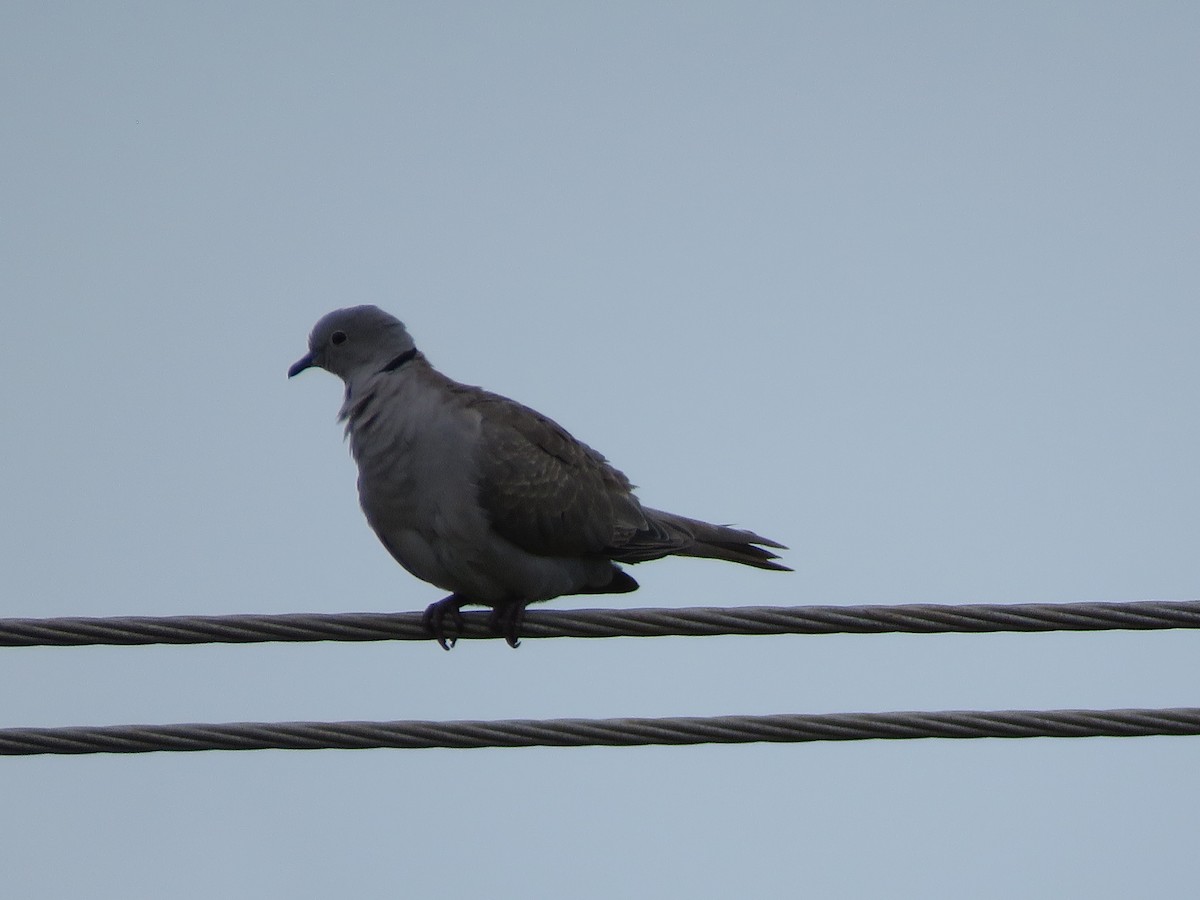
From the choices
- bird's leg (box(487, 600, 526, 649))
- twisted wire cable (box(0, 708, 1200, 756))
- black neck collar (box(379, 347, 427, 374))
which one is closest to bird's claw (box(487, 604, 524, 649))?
bird's leg (box(487, 600, 526, 649))

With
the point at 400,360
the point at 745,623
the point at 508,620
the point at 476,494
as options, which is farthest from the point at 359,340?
the point at 745,623

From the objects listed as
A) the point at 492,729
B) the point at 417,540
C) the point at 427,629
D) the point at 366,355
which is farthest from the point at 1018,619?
the point at 366,355

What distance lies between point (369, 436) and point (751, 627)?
1.77 m

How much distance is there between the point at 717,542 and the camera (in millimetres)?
5762

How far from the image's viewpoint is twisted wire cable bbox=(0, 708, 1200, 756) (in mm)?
3627

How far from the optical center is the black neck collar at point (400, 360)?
5.53m

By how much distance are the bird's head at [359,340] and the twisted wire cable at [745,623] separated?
1.74 meters

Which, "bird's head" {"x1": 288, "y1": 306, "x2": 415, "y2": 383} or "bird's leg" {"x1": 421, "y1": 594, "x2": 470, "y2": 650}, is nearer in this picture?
"bird's leg" {"x1": 421, "y1": 594, "x2": 470, "y2": 650}

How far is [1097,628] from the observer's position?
3.88 metres

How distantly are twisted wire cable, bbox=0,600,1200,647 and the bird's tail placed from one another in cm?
171

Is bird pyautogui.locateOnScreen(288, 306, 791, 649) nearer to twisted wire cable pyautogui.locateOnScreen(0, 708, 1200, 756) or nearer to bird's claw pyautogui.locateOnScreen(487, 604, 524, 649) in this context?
bird's claw pyautogui.locateOnScreen(487, 604, 524, 649)

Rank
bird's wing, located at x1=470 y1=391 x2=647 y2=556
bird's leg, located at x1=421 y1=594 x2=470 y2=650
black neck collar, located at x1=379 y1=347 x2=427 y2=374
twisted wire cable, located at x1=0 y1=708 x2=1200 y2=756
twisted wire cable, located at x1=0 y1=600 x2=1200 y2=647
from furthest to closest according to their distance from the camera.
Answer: black neck collar, located at x1=379 y1=347 x2=427 y2=374, bird's wing, located at x1=470 y1=391 x2=647 y2=556, bird's leg, located at x1=421 y1=594 x2=470 y2=650, twisted wire cable, located at x1=0 y1=600 x2=1200 y2=647, twisted wire cable, located at x1=0 y1=708 x2=1200 y2=756

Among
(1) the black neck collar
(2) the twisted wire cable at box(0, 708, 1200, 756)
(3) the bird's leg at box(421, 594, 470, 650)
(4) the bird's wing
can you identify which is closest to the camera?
(2) the twisted wire cable at box(0, 708, 1200, 756)

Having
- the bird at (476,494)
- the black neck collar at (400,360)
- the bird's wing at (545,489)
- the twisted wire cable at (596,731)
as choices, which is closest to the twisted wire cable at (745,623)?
the twisted wire cable at (596,731)
